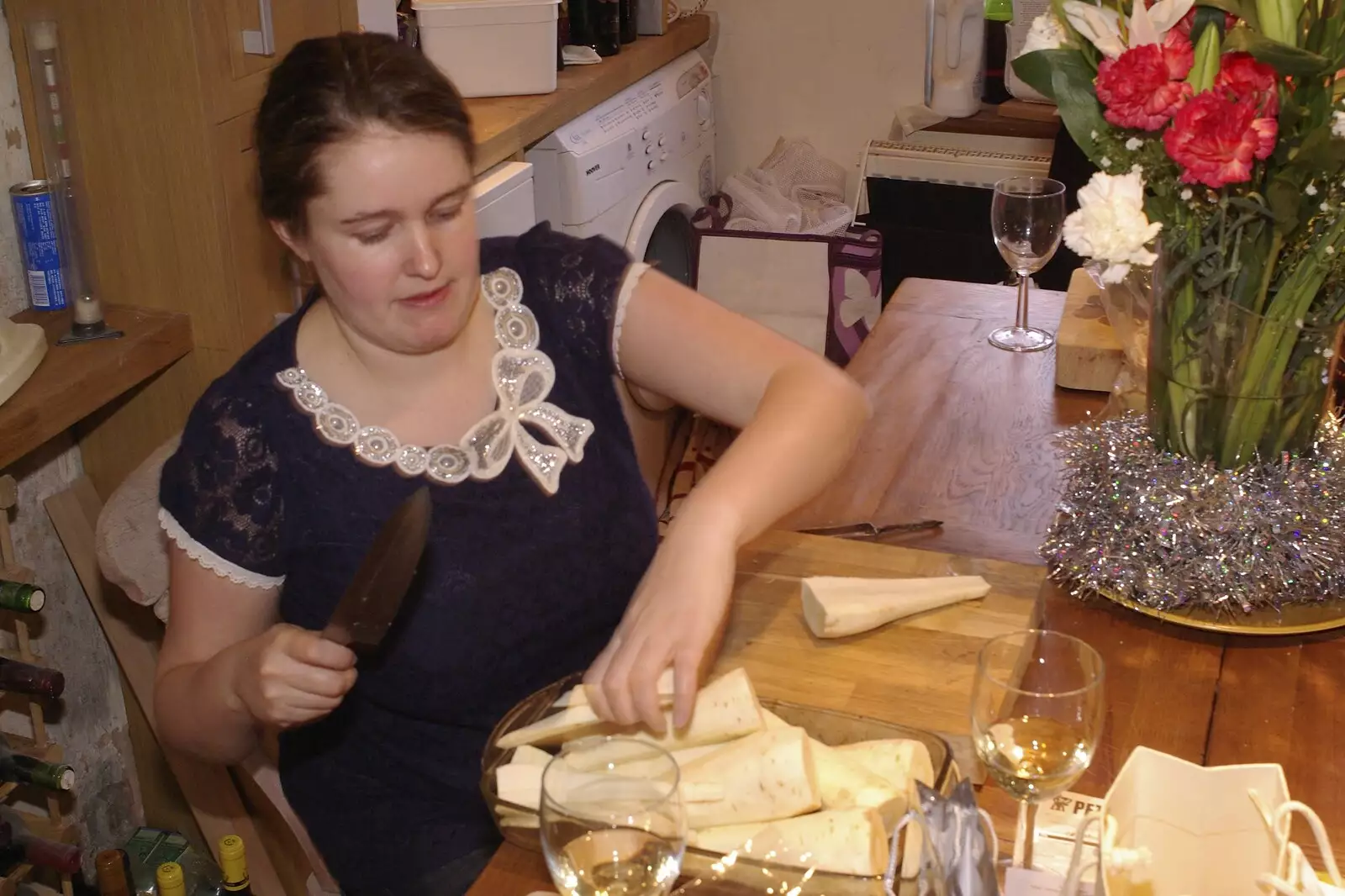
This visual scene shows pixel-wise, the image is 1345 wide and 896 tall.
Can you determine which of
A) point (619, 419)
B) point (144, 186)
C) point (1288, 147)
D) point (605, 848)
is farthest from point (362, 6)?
point (605, 848)

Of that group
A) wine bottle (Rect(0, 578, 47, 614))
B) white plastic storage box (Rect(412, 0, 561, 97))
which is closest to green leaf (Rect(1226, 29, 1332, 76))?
wine bottle (Rect(0, 578, 47, 614))

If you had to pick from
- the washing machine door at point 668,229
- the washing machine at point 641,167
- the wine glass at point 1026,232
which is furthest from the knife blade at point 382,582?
the washing machine door at point 668,229

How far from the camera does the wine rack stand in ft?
5.78

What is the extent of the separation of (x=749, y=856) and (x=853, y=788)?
111 millimetres

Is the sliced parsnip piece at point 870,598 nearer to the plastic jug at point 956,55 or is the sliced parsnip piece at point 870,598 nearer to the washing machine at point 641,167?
the washing machine at point 641,167

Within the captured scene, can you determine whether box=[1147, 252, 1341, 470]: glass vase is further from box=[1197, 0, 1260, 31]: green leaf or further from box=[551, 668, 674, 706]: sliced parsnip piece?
box=[551, 668, 674, 706]: sliced parsnip piece

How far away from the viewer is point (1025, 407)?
5.62ft

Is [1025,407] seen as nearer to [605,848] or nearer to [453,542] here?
[453,542]

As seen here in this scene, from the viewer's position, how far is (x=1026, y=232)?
74.9 inches

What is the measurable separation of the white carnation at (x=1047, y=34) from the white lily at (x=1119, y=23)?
0.04 m

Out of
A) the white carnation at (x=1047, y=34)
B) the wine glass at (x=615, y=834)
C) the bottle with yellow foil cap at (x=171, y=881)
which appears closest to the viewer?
the wine glass at (x=615, y=834)

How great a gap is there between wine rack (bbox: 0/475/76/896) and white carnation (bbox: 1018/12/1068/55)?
4.34 feet

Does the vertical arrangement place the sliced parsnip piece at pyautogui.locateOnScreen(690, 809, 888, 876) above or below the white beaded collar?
below

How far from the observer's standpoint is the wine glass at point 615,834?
0.78 meters
